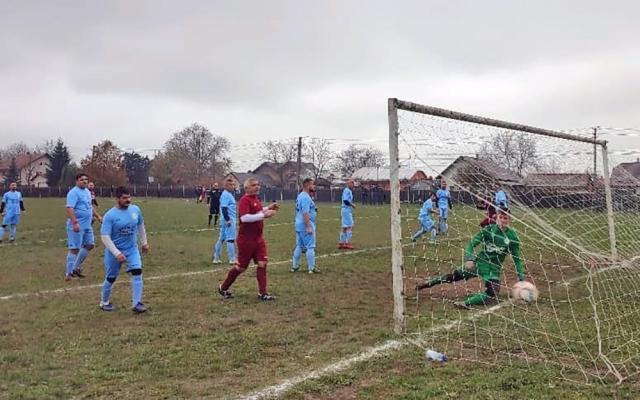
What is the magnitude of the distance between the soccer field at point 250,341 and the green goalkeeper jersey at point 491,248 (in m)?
0.35

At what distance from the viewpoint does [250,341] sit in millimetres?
6016

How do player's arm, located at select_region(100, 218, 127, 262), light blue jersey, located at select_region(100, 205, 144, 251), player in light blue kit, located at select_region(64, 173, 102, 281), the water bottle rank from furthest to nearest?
1. player in light blue kit, located at select_region(64, 173, 102, 281)
2. light blue jersey, located at select_region(100, 205, 144, 251)
3. player's arm, located at select_region(100, 218, 127, 262)
4. the water bottle

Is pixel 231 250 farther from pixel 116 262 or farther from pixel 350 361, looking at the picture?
pixel 350 361

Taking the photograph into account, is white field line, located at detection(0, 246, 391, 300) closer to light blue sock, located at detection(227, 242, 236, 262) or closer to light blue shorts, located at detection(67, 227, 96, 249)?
light blue sock, located at detection(227, 242, 236, 262)

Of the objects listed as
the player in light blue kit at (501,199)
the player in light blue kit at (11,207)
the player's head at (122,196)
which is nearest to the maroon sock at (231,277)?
the player's head at (122,196)

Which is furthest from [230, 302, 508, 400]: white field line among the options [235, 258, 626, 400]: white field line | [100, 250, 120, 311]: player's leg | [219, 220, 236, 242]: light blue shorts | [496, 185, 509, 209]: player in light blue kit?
[219, 220, 236, 242]: light blue shorts

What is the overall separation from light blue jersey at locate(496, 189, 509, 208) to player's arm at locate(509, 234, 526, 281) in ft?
3.02

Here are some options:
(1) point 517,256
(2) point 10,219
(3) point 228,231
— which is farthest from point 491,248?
(2) point 10,219

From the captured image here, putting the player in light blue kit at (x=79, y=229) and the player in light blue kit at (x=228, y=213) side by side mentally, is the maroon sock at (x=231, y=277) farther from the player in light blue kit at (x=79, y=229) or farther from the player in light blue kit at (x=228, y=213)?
the player in light blue kit at (x=79, y=229)

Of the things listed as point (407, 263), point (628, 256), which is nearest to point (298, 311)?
point (407, 263)

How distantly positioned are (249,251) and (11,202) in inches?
450

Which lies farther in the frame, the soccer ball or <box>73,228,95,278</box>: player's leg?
<box>73,228,95,278</box>: player's leg

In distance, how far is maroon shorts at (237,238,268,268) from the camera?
7.97m

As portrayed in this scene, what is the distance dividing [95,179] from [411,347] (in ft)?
219
